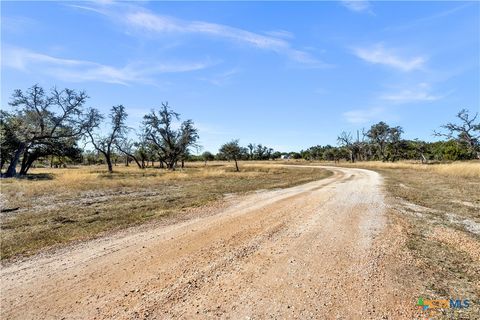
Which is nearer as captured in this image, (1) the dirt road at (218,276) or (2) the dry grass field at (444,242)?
(1) the dirt road at (218,276)

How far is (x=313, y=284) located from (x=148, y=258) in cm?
326

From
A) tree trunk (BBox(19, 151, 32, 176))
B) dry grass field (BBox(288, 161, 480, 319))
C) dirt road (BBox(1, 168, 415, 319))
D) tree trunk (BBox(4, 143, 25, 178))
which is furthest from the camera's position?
tree trunk (BBox(19, 151, 32, 176))

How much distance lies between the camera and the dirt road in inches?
146

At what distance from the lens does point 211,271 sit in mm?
4875

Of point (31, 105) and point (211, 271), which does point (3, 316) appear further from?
point (31, 105)

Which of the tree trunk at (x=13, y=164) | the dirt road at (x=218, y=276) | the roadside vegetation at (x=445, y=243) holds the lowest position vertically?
the roadside vegetation at (x=445, y=243)

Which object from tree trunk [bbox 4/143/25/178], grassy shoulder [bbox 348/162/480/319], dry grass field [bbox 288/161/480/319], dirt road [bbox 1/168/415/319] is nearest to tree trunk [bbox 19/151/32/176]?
tree trunk [bbox 4/143/25/178]

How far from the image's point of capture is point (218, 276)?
468 centimetres

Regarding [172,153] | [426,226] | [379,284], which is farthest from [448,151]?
[379,284]

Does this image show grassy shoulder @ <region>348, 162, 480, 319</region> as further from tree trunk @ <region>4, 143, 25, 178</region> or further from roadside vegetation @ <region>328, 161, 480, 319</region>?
tree trunk @ <region>4, 143, 25, 178</region>

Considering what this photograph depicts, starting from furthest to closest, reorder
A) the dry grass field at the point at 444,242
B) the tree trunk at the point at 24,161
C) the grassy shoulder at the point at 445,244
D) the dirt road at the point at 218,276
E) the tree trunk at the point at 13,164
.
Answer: the tree trunk at the point at 24,161 → the tree trunk at the point at 13,164 → the dry grass field at the point at 444,242 → the grassy shoulder at the point at 445,244 → the dirt road at the point at 218,276

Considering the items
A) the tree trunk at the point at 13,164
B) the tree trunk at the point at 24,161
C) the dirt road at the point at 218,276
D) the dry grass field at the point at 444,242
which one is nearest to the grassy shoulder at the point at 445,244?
the dry grass field at the point at 444,242

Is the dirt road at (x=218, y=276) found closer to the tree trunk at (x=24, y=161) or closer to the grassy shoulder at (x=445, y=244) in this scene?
the grassy shoulder at (x=445, y=244)

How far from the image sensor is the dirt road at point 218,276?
370 centimetres
